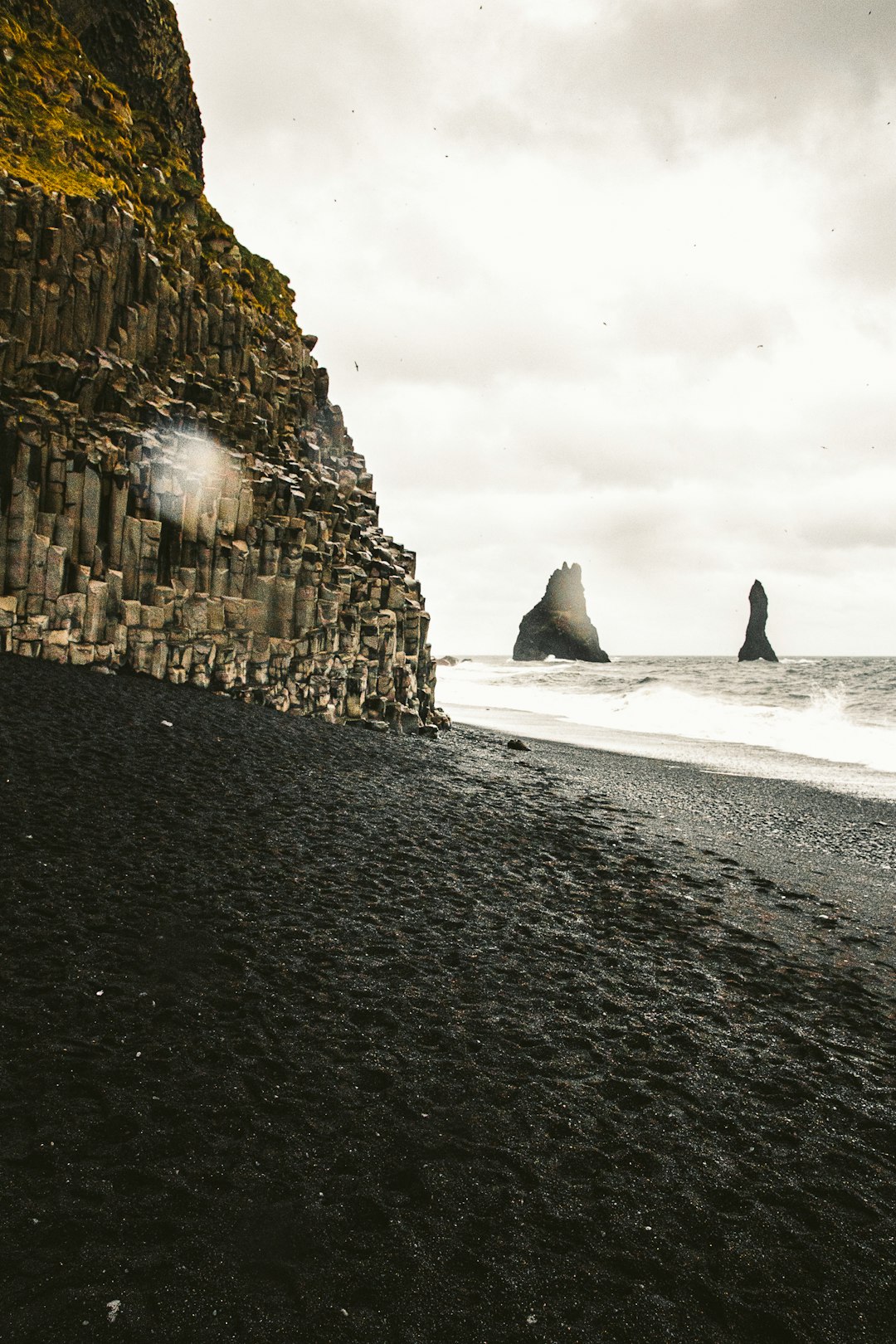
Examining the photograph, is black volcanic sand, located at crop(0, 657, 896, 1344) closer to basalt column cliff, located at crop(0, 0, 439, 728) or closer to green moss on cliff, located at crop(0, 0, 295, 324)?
basalt column cliff, located at crop(0, 0, 439, 728)

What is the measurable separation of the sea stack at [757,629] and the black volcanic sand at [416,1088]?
13160cm

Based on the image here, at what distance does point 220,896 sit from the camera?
7379mm

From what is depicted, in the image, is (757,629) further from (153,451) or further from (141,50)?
(153,451)

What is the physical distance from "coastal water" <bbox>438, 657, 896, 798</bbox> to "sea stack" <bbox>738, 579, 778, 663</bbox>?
239 ft

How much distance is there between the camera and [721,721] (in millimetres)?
34969

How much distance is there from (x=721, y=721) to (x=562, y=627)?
9616 cm

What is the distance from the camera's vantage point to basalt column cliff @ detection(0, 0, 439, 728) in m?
18.7

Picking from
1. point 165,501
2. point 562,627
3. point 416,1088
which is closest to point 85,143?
point 165,501

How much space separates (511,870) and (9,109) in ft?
95.2

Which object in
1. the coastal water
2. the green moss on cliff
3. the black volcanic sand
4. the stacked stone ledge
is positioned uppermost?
the green moss on cliff

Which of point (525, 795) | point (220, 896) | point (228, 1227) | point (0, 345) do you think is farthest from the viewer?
point (0, 345)

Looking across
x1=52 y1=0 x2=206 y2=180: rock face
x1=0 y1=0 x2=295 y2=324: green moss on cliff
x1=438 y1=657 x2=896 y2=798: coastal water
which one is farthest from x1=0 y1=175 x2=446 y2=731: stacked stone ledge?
x1=52 y1=0 x2=206 y2=180: rock face

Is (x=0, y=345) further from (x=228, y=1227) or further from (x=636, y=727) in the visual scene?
(x=636, y=727)

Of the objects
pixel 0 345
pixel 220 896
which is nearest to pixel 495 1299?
pixel 220 896
